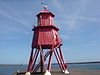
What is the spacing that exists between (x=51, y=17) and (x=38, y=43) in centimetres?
618

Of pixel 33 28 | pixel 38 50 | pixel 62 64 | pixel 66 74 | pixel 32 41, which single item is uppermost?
pixel 33 28

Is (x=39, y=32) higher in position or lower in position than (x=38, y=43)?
higher

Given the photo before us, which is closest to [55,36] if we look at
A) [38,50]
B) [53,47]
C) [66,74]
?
[53,47]

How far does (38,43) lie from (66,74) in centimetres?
783

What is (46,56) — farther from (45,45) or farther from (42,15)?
(42,15)

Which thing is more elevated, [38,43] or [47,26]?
[47,26]

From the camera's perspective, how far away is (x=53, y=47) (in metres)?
25.8

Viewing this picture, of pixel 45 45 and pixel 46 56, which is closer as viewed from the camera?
pixel 45 45

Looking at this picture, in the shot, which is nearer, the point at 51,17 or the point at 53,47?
the point at 53,47

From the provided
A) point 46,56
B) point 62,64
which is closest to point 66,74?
point 62,64

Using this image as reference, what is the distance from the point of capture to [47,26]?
26000mm

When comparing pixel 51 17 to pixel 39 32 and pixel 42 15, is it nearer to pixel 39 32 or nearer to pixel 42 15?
pixel 42 15

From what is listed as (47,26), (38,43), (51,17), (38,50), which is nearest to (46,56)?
(38,50)

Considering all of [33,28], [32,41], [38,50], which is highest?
[33,28]
